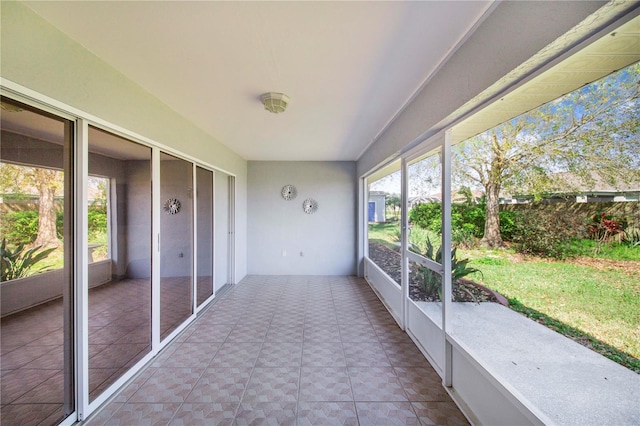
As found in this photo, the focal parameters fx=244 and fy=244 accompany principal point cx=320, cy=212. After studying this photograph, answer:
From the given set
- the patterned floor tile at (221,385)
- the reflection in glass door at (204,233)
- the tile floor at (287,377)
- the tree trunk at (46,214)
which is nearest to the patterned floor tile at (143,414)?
the tile floor at (287,377)

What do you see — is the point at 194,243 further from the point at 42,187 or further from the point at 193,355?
the point at 42,187

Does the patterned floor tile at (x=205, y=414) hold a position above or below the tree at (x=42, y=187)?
below

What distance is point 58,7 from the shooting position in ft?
4.19

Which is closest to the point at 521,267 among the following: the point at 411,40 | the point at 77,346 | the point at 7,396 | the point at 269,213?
the point at 411,40

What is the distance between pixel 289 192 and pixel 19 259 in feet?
13.6

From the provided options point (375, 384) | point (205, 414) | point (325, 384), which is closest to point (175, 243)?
point (205, 414)

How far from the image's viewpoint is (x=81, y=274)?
1655 mm

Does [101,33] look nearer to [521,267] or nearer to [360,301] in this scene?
[521,267]

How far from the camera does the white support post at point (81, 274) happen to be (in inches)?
64.9

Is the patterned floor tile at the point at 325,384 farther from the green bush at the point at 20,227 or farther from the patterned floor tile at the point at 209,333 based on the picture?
the green bush at the point at 20,227

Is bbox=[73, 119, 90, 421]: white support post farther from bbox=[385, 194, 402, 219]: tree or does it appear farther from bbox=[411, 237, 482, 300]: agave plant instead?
bbox=[385, 194, 402, 219]: tree

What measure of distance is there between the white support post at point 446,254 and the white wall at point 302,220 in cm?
332

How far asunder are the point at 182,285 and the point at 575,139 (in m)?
→ 3.71

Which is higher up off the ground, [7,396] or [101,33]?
[101,33]
